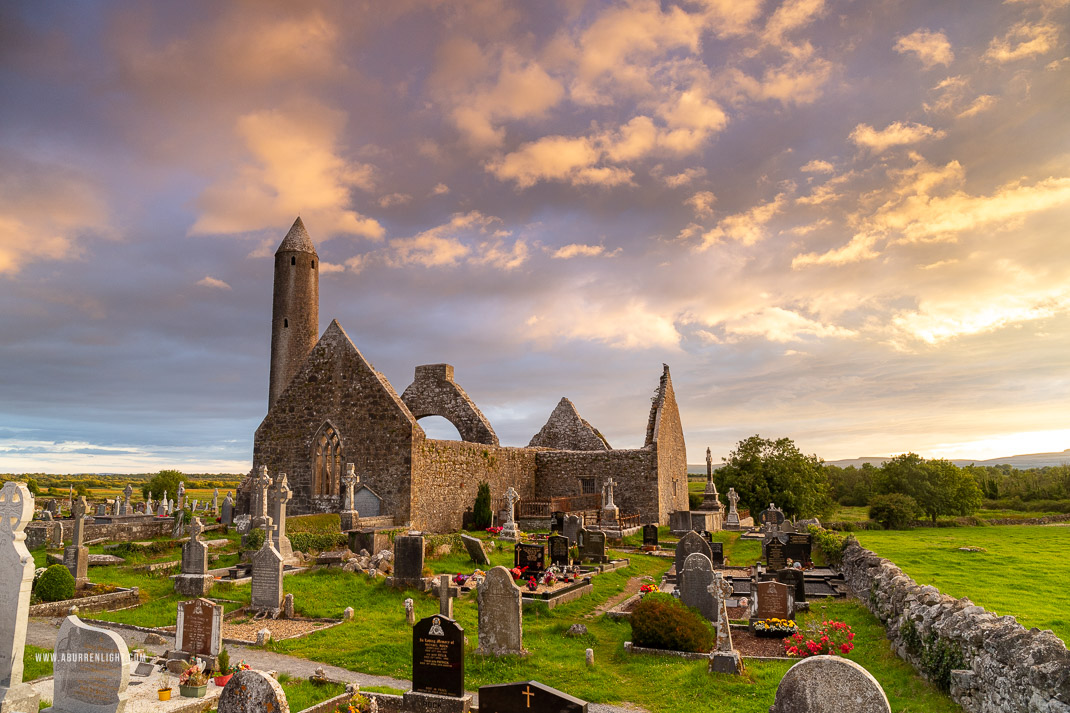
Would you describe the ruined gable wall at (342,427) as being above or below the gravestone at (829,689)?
above

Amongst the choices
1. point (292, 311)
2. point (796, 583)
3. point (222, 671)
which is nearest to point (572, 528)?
point (796, 583)

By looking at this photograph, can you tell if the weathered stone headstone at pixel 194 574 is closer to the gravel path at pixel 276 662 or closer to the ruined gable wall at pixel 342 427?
the gravel path at pixel 276 662

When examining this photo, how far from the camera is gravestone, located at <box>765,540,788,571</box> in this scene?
17.2m

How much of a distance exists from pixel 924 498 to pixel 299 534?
39.4 metres

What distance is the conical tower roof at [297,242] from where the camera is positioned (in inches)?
1356

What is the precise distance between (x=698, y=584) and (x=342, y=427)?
53.1 feet

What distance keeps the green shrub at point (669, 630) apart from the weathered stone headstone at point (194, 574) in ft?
30.5

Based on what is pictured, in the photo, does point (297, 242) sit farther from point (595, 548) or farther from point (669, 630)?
point (669, 630)

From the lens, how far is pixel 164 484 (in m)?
41.6

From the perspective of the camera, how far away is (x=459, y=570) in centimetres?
1633

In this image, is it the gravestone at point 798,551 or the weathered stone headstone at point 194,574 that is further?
the gravestone at point 798,551

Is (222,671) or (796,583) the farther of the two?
(796,583)

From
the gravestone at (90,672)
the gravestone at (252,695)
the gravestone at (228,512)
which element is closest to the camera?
the gravestone at (252,695)

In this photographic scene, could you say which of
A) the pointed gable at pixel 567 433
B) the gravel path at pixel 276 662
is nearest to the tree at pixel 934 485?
the pointed gable at pixel 567 433
